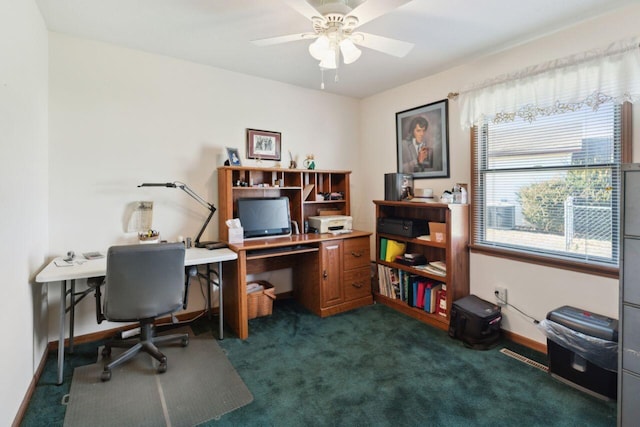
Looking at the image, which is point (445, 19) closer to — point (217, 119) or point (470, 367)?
point (217, 119)

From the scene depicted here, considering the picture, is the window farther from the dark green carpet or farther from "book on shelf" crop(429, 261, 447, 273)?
the dark green carpet

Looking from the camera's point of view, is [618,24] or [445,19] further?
[445,19]

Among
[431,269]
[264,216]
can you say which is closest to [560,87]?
[431,269]

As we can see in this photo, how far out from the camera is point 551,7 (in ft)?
6.90

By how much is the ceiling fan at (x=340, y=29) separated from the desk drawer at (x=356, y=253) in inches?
72.2

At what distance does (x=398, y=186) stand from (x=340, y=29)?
1.82 metres

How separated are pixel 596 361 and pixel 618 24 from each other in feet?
7.16

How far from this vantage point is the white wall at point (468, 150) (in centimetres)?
217

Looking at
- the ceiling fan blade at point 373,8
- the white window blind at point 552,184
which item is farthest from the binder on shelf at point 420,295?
the ceiling fan blade at point 373,8

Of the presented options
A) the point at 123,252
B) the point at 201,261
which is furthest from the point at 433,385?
the point at 123,252

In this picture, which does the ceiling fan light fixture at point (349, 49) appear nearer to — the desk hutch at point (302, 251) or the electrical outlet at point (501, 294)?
the desk hutch at point (302, 251)

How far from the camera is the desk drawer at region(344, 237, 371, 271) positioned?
335cm

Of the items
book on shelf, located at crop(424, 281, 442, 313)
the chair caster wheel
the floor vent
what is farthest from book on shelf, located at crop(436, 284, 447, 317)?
the chair caster wheel

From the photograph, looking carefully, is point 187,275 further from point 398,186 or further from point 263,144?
point 398,186
